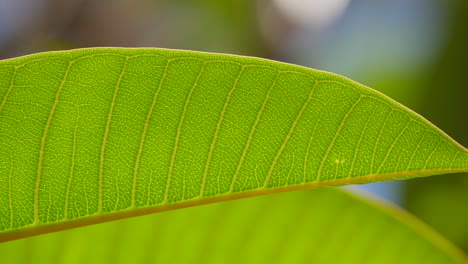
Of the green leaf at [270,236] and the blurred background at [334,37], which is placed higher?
the blurred background at [334,37]

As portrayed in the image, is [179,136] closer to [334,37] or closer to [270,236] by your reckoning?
[270,236]

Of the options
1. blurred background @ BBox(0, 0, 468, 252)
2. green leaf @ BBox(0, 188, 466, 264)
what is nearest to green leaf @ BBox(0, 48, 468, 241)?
green leaf @ BBox(0, 188, 466, 264)

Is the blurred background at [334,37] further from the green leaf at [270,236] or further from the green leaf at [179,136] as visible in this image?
the green leaf at [179,136]

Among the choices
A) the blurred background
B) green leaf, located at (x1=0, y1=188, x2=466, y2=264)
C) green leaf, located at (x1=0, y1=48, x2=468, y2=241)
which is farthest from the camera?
the blurred background

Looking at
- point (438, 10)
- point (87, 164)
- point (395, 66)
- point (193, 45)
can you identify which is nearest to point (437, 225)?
point (395, 66)

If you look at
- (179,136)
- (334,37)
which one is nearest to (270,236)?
(179,136)

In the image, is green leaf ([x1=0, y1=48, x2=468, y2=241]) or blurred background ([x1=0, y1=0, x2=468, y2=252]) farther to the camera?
blurred background ([x1=0, y1=0, x2=468, y2=252])

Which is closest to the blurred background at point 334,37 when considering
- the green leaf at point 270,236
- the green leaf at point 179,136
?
the green leaf at point 270,236

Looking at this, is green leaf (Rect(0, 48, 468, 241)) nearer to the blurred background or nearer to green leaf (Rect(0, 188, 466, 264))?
green leaf (Rect(0, 188, 466, 264))
